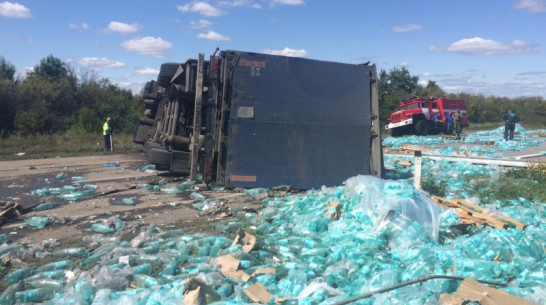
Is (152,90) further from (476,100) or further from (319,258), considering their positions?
(476,100)

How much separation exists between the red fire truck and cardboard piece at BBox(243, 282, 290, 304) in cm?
2244

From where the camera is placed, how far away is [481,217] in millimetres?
5074

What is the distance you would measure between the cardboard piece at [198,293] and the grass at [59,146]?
12.8 m

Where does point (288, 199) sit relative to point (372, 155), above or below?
below

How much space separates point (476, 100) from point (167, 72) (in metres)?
41.7

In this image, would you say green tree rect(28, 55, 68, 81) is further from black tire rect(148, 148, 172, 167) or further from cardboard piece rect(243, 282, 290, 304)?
cardboard piece rect(243, 282, 290, 304)

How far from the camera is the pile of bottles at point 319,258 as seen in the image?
3406mm

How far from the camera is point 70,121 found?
77.8 feet

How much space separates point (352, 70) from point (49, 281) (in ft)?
19.4

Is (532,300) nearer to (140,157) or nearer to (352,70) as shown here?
(352,70)

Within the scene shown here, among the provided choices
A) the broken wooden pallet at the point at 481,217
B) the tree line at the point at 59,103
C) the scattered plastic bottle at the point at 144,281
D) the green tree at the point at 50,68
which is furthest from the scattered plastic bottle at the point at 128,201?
the green tree at the point at 50,68

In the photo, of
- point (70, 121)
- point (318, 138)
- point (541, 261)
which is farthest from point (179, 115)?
point (70, 121)

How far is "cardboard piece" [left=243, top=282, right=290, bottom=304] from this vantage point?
325cm

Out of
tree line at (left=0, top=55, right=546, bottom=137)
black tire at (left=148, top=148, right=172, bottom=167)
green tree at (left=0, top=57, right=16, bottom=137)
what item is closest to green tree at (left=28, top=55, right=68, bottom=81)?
tree line at (left=0, top=55, right=546, bottom=137)
